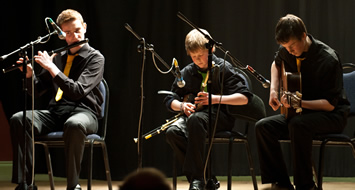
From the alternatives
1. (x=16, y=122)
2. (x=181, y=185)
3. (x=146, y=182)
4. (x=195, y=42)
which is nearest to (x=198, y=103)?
(x=195, y=42)

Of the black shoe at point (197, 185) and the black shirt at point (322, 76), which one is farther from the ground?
the black shirt at point (322, 76)

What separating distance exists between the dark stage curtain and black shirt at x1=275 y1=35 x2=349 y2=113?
1823 mm

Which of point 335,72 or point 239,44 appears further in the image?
point 239,44

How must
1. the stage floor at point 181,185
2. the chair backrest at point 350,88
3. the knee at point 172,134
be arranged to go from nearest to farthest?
the chair backrest at point 350,88
the knee at point 172,134
the stage floor at point 181,185

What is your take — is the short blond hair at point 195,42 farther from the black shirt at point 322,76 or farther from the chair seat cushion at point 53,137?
the chair seat cushion at point 53,137

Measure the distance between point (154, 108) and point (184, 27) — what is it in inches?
36.6

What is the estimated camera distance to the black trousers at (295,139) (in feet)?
9.67

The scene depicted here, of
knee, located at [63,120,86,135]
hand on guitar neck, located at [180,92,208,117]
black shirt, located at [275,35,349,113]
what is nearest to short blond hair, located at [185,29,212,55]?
hand on guitar neck, located at [180,92,208,117]

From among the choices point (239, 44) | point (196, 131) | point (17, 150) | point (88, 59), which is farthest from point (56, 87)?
point (239, 44)

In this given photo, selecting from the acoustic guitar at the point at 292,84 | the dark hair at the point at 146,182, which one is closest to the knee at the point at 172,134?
the acoustic guitar at the point at 292,84

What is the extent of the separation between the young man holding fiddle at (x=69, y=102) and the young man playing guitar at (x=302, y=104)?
4.11 feet

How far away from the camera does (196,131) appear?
336cm

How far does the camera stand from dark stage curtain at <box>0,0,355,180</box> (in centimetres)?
498

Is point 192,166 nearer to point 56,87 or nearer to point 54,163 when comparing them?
point 56,87
